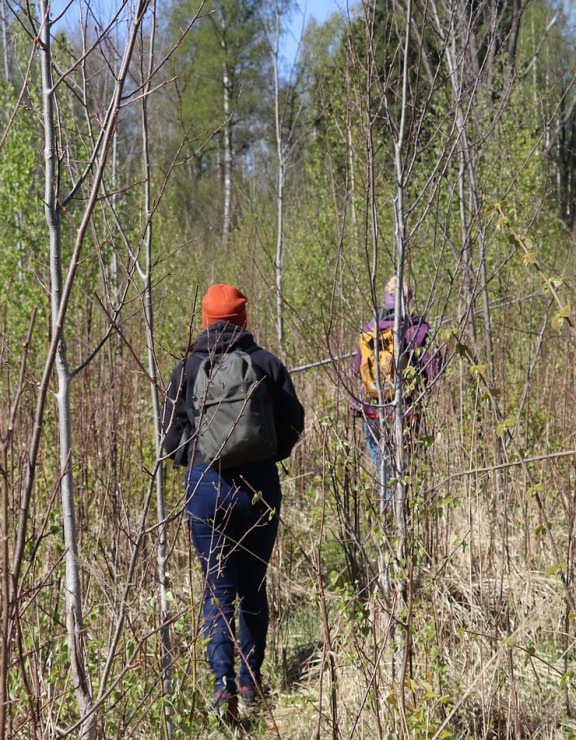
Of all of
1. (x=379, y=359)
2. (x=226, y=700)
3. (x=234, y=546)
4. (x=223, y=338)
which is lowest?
(x=226, y=700)

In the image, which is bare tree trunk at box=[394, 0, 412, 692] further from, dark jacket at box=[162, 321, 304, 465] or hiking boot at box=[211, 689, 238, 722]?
hiking boot at box=[211, 689, 238, 722]

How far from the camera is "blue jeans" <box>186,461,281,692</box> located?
332 centimetres

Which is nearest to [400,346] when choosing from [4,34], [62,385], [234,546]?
[234,546]

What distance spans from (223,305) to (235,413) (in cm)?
45

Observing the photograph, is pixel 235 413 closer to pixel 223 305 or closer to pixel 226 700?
pixel 223 305

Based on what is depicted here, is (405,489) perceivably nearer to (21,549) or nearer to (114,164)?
(21,549)

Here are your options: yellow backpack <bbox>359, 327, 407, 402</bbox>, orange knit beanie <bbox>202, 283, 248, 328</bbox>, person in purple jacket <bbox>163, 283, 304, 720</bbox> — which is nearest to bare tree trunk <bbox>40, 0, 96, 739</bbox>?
yellow backpack <bbox>359, 327, 407, 402</bbox>

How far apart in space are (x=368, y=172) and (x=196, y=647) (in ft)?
5.21

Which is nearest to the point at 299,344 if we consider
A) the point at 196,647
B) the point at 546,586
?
the point at 546,586

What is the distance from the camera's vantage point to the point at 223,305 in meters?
3.42

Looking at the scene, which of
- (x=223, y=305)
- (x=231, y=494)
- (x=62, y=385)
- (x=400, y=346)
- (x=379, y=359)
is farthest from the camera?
(x=223, y=305)

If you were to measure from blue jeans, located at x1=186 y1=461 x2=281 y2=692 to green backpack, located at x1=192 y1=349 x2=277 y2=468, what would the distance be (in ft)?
0.34

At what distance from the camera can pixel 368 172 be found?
2.86 meters

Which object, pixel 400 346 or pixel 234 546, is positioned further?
pixel 234 546
